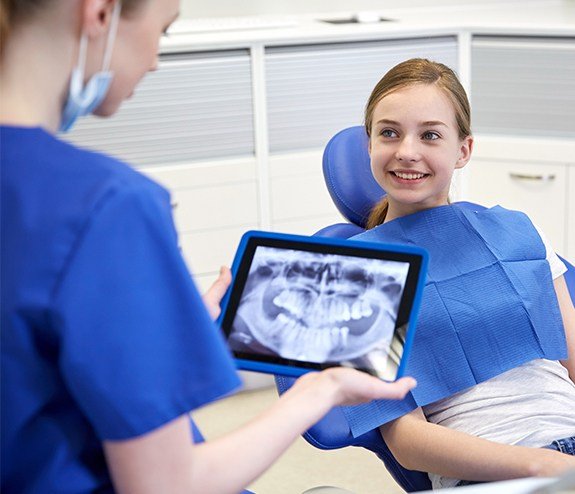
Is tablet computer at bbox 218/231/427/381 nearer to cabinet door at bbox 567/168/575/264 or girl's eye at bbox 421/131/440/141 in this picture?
girl's eye at bbox 421/131/440/141

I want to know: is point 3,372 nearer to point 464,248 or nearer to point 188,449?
point 188,449

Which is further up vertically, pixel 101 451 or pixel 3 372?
pixel 3 372

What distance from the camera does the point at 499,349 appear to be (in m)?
1.61

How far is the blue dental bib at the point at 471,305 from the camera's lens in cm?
160

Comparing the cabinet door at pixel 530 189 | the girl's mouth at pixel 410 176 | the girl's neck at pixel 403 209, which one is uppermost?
the girl's mouth at pixel 410 176

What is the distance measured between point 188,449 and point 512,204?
2304mm

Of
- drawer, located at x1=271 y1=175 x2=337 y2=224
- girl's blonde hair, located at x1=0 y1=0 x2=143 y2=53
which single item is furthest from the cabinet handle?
girl's blonde hair, located at x1=0 y1=0 x2=143 y2=53

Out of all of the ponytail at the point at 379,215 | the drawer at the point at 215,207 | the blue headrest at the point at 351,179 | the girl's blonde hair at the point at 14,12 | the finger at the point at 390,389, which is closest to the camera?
the girl's blonde hair at the point at 14,12

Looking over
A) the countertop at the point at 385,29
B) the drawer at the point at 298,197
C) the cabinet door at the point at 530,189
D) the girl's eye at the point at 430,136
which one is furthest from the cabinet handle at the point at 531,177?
the girl's eye at the point at 430,136

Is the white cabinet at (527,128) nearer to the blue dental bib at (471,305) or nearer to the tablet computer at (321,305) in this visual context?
the blue dental bib at (471,305)

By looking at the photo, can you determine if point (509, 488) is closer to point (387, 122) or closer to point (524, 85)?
point (387, 122)

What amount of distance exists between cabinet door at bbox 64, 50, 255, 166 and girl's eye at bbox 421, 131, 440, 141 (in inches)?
50.6

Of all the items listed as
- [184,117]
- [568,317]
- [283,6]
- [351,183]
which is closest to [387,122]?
[351,183]

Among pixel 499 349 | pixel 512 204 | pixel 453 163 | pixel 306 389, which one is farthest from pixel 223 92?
pixel 306 389
